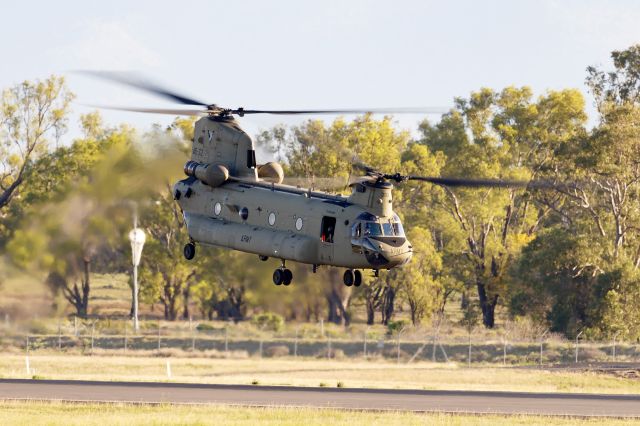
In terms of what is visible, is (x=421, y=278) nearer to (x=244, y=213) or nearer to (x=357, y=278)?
(x=244, y=213)

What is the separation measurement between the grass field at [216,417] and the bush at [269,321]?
3614 cm

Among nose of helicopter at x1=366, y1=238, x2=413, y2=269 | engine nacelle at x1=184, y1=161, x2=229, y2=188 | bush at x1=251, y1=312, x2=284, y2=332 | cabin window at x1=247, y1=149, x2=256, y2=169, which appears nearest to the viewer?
nose of helicopter at x1=366, y1=238, x2=413, y2=269

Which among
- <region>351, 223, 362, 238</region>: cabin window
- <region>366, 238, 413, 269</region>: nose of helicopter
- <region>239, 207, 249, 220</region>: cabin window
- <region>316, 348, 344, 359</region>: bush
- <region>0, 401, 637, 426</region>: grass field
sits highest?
<region>239, 207, 249, 220</region>: cabin window

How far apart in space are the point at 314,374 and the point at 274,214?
124ft

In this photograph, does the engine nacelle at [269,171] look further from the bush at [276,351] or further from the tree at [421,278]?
the tree at [421,278]

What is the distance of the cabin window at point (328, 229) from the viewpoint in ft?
147

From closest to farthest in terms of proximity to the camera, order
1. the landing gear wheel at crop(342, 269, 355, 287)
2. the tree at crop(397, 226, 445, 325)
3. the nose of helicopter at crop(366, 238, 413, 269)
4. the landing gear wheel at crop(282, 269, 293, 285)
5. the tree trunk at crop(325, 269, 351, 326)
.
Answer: the nose of helicopter at crop(366, 238, 413, 269), the landing gear wheel at crop(342, 269, 355, 287), the landing gear wheel at crop(282, 269, 293, 285), the tree trunk at crop(325, 269, 351, 326), the tree at crop(397, 226, 445, 325)

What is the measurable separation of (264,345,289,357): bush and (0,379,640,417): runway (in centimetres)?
2468

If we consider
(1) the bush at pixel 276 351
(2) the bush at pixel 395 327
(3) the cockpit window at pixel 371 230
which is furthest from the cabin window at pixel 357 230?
(2) the bush at pixel 395 327

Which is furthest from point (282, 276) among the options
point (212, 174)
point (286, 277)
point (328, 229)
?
point (212, 174)

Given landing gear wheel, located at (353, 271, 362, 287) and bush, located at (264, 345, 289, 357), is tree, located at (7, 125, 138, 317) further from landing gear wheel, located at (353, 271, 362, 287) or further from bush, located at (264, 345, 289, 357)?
bush, located at (264, 345, 289, 357)

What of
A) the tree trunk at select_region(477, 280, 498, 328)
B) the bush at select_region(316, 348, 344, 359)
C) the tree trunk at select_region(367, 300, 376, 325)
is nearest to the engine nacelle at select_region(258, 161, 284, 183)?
the bush at select_region(316, 348, 344, 359)

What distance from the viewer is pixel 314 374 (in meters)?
82.6

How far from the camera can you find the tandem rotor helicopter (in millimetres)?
44062
